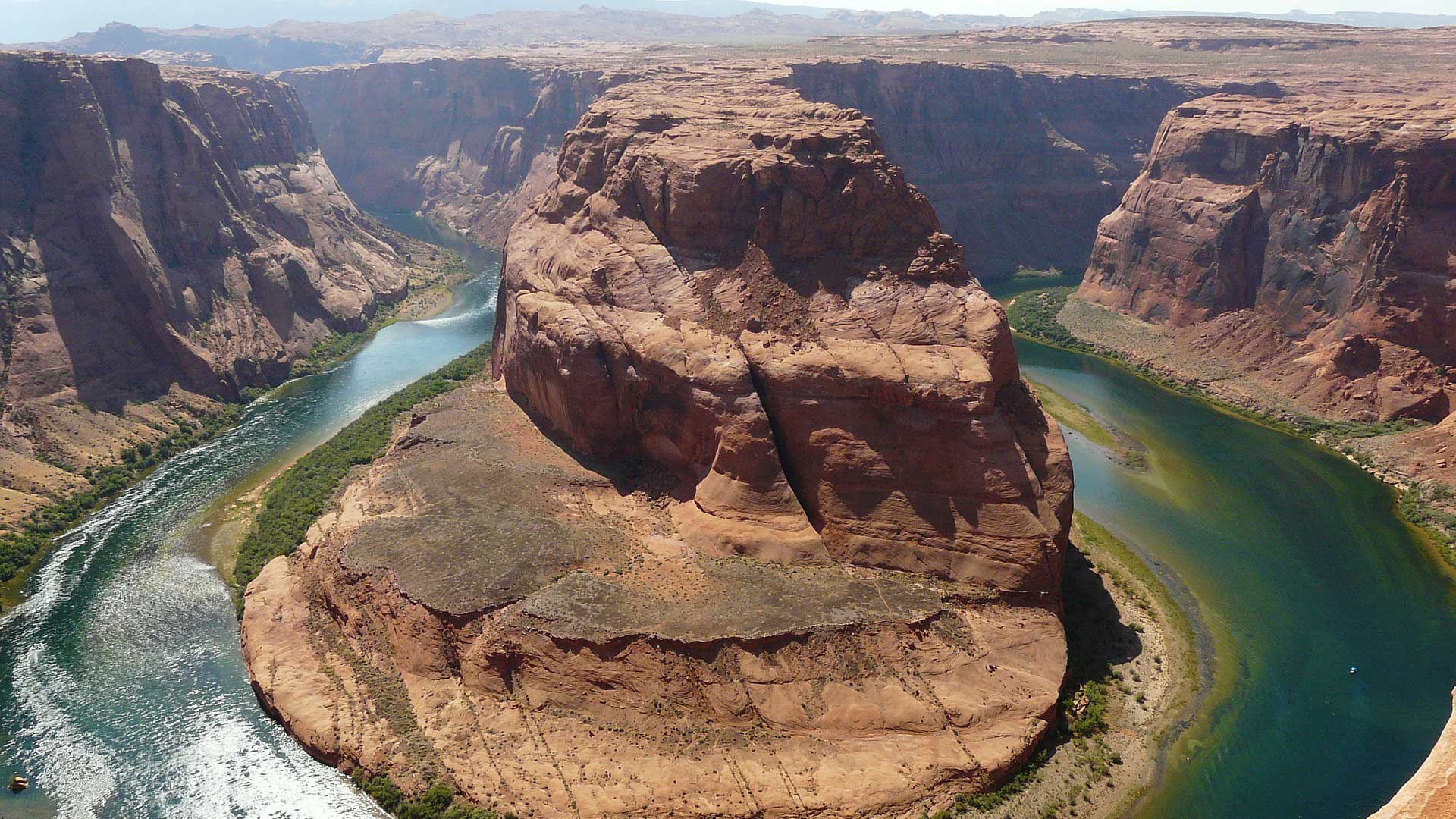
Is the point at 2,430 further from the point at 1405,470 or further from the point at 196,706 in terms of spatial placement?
the point at 1405,470

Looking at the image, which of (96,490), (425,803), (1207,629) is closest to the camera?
(425,803)

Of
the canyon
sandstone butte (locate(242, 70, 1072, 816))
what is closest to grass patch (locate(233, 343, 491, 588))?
the canyon

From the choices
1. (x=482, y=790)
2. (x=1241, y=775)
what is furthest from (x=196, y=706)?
(x=1241, y=775)

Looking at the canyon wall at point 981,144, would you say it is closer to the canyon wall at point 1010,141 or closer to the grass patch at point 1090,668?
the canyon wall at point 1010,141

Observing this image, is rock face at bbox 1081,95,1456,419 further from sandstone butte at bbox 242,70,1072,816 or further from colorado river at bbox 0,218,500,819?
colorado river at bbox 0,218,500,819

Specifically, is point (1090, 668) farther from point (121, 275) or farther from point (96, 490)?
point (121, 275)

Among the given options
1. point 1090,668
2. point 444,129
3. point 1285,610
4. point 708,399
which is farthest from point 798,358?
point 444,129
